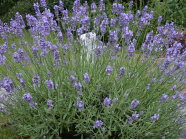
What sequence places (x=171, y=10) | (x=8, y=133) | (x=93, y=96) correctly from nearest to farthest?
(x=93, y=96) < (x=8, y=133) < (x=171, y=10)

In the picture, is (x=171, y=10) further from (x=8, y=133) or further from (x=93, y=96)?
(x=8, y=133)

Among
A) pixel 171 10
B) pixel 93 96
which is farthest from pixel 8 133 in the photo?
pixel 171 10

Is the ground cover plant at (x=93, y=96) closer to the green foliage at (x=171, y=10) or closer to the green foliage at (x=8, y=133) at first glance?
the green foliage at (x=8, y=133)

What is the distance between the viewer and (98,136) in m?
2.21

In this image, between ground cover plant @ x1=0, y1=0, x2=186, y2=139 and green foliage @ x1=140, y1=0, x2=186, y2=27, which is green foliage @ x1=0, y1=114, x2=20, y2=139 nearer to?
ground cover plant @ x1=0, y1=0, x2=186, y2=139

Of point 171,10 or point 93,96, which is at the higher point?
point 93,96

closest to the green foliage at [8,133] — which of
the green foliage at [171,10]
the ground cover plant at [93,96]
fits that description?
the ground cover plant at [93,96]

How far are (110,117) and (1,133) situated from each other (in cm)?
146

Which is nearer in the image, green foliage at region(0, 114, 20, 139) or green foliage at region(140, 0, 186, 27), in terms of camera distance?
green foliage at region(0, 114, 20, 139)

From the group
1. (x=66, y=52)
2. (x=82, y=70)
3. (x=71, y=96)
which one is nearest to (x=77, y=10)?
(x=66, y=52)

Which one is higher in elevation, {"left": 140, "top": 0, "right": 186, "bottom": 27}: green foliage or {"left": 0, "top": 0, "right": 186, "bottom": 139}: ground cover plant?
{"left": 0, "top": 0, "right": 186, "bottom": 139}: ground cover plant

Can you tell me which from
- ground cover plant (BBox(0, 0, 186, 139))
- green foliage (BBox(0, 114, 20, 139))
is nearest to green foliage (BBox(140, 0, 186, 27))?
ground cover plant (BBox(0, 0, 186, 139))

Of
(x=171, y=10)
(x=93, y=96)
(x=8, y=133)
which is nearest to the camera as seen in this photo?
(x=93, y=96)

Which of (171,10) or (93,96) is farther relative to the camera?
(171,10)
